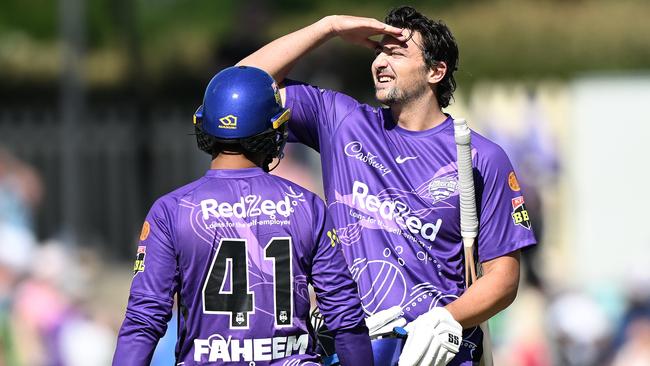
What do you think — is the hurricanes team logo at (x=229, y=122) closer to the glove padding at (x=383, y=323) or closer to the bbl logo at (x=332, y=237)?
the bbl logo at (x=332, y=237)

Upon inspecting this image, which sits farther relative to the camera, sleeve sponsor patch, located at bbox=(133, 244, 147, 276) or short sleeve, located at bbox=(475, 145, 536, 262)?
short sleeve, located at bbox=(475, 145, 536, 262)

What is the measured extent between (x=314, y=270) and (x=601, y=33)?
19.2 m

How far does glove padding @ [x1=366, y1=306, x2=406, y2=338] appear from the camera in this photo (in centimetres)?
519

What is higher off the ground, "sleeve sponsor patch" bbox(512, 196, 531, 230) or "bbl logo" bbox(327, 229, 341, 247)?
"bbl logo" bbox(327, 229, 341, 247)

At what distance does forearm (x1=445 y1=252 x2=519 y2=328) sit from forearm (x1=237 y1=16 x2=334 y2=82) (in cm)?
120

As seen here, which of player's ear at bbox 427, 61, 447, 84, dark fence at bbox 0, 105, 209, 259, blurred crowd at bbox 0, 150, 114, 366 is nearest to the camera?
player's ear at bbox 427, 61, 447, 84

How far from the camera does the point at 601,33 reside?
75.6 ft

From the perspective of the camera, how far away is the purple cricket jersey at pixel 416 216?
5.38 m

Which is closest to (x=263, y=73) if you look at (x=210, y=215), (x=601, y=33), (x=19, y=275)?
(x=210, y=215)

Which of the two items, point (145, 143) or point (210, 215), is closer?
point (210, 215)

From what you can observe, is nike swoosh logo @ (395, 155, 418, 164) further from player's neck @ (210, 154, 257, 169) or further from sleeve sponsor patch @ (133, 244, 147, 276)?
sleeve sponsor patch @ (133, 244, 147, 276)

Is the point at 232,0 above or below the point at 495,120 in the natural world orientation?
above

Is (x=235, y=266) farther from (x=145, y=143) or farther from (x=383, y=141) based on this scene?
(x=145, y=143)

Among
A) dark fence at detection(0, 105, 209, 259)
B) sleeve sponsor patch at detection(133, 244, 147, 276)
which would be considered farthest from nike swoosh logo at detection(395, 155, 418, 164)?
dark fence at detection(0, 105, 209, 259)
